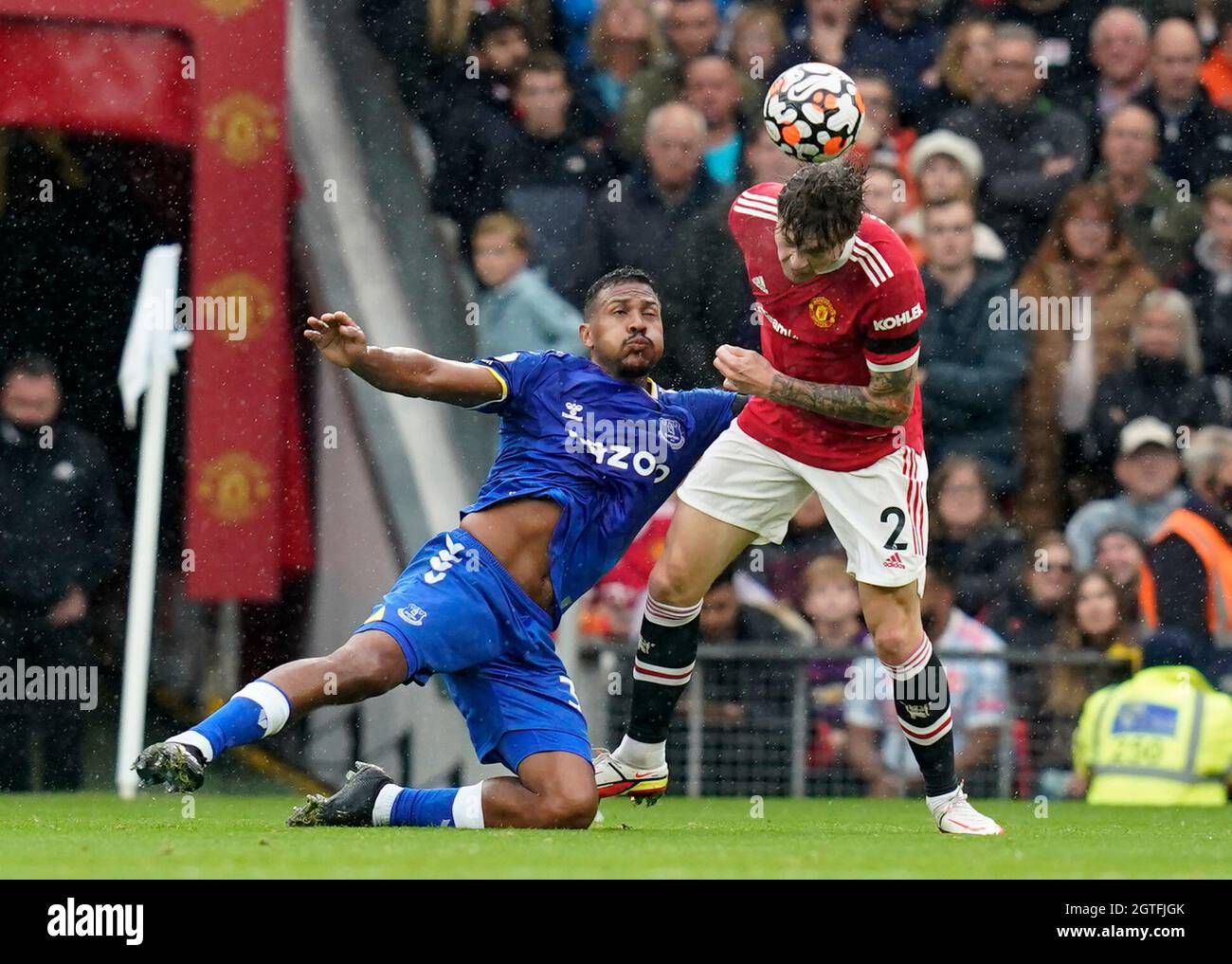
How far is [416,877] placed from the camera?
537cm

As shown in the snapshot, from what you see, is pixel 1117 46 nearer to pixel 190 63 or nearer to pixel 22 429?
pixel 190 63

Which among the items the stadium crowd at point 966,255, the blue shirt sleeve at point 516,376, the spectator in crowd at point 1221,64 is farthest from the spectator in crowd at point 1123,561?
the blue shirt sleeve at point 516,376

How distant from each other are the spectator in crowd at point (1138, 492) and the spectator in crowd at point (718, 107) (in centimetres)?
241

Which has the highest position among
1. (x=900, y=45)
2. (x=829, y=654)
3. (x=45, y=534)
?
(x=900, y=45)

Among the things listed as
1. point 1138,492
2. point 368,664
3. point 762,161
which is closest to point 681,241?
point 762,161

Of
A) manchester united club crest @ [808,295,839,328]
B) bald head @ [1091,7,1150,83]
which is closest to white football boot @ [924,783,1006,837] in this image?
manchester united club crest @ [808,295,839,328]

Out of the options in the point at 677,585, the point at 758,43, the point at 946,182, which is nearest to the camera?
the point at 677,585

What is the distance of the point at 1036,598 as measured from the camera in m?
10.6

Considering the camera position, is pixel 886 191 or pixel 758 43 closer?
pixel 886 191

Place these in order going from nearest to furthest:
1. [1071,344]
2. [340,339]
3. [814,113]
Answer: [340,339] → [814,113] → [1071,344]

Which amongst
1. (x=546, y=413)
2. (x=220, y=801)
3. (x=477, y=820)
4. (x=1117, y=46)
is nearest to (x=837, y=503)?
(x=546, y=413)

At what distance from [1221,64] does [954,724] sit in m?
4.06

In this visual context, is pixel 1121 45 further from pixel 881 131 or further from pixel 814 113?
pixel 814 113

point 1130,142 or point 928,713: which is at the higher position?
point 1130,142
